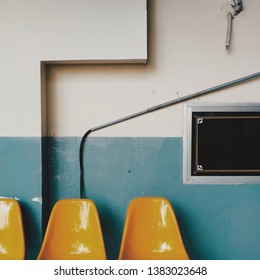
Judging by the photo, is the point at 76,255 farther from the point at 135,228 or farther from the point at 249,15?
the point at 249,15

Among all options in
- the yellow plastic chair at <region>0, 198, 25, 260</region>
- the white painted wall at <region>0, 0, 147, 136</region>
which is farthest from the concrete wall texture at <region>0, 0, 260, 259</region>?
the yellow plastic chair at <region>0, 198, 25, 260</region>

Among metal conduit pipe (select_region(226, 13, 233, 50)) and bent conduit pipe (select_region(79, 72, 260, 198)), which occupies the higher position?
metal conduit pipe (select_region(226, 13, 233, 50))

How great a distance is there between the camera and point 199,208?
240 cm

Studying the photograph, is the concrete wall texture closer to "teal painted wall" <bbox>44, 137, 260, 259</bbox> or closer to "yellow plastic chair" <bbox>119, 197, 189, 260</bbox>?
"teal painted wall" <bbox>44, 137, 260, 259</bbox>

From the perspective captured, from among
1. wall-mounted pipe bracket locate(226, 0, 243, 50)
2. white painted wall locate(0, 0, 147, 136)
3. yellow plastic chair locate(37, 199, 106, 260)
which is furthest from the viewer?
wall-mounted pipe bracket locate(226, 0, 243, 50)

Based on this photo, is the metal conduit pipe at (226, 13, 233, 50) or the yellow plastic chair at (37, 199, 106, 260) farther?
the metal conduit pipe at (226, 13, 233, 50)

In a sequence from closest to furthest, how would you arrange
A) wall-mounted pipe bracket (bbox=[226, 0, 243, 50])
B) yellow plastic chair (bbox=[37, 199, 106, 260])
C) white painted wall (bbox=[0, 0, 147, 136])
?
yellow plastic chair (bbox=[37, 199, 106, 260])
white painted wall (bbox=[0, 0, 147, 136])
wall-mounted pipe bracket (bbox=[226, 0, 243, 50])

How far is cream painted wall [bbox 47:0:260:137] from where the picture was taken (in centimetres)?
236

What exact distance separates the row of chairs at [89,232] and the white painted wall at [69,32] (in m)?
1.05

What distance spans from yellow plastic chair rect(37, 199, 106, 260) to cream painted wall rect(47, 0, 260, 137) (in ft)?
2.01

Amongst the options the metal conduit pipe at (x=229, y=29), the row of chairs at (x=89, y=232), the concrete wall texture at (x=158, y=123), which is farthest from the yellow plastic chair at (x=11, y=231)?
the metal conduit pipe at (x=229, y=29)

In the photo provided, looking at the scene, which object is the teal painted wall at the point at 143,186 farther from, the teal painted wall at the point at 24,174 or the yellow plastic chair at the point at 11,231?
the yellow plastic chair at the point at 11,231

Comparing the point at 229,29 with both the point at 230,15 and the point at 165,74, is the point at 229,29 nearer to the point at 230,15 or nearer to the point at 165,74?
the point at 230,15

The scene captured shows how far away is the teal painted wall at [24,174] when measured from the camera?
2252mm
